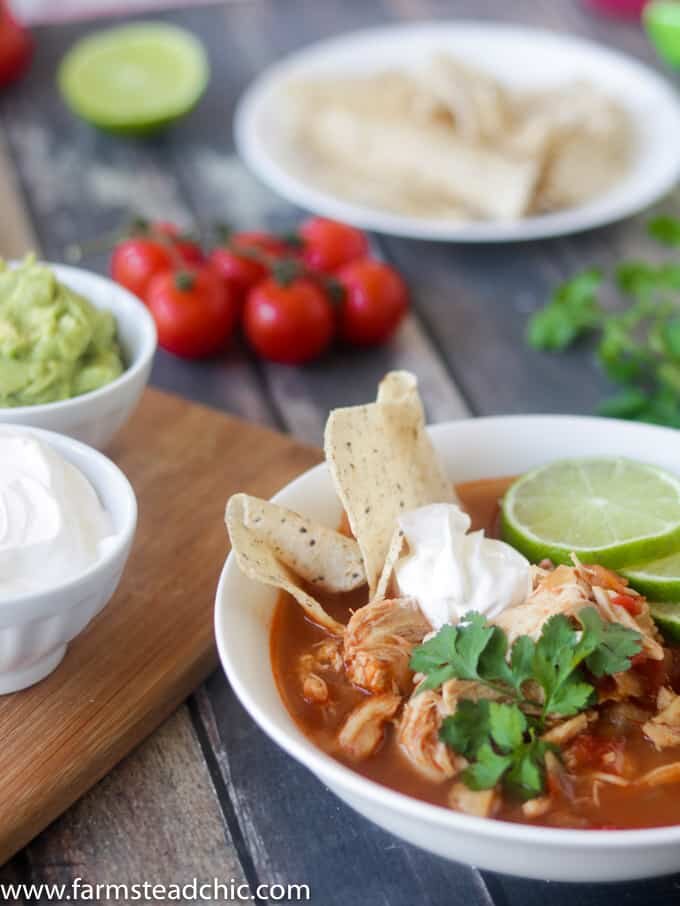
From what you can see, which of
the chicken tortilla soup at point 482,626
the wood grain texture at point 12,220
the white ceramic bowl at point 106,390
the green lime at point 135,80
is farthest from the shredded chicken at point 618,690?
the green lime at point 135,80

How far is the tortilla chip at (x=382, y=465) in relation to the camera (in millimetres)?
2311

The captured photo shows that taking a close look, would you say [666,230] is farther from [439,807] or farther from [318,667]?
[439,807]

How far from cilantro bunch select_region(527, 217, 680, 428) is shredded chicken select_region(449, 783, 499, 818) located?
5.20ft

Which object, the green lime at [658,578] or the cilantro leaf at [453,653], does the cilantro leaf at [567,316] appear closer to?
the green lime at [658,578]

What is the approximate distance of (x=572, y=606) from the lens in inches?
81.0

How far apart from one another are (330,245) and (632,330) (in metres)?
0.97

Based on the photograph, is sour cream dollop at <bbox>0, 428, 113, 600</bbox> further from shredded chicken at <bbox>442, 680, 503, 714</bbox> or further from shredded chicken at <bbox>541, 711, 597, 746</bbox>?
shredded chicken at <bbox>541, 711, 597, 746</bbox>

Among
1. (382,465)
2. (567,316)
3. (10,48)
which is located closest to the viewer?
(382,465)

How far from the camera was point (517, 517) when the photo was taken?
2.46 metres

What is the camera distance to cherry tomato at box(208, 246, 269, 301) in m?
3.76

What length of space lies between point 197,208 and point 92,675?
2.45 meters

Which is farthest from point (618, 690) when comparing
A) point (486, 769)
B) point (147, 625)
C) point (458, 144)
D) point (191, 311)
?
point (458, 144)

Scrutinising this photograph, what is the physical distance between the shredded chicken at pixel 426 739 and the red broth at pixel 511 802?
2 centimetres

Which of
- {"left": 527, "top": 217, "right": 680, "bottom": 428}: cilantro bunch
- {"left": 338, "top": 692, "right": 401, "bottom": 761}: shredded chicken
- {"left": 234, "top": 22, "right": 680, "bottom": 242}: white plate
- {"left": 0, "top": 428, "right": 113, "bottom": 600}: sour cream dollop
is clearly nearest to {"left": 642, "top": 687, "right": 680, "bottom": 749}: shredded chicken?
{"left": 338, "top": 692, "right": 401, "bottom": 761}: shredded chicken
